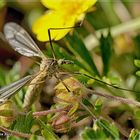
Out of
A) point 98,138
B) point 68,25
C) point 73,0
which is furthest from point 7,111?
point 73,0

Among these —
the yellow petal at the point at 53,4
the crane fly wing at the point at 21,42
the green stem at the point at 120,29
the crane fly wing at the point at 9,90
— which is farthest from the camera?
the green stem at the point at 120,29

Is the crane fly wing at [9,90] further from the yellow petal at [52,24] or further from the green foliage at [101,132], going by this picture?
the yellow petal at [52,24]

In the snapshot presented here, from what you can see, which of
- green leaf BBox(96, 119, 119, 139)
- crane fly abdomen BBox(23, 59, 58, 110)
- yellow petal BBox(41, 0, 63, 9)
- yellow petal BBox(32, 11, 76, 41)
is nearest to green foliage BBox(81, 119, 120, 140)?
green leaf BBox(96, 119, 119, 139)

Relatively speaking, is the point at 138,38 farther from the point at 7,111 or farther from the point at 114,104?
the point at 7,111

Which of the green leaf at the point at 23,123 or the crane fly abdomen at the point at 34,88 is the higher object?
the crane fly abdomen at the point at 34,88

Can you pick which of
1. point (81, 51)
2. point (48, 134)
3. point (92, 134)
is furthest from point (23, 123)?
point (81, 51)

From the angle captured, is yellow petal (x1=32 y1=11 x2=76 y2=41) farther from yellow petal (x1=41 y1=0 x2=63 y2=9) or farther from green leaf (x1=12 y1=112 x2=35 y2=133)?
green leaf (x1=12 y1=112 x2=35 y2=133)

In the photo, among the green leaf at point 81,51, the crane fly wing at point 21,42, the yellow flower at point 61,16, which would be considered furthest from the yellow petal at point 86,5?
the crane fly wing at point 21,42
